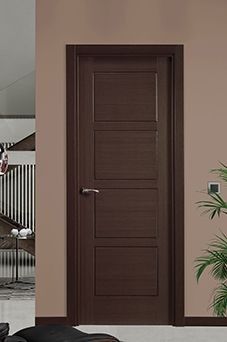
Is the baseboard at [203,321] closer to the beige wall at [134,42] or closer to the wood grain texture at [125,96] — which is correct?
the beige wall at [134,42]

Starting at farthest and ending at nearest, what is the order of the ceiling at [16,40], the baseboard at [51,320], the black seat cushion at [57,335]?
1. the ceiling at [16,40]
2. the baseboard at [51,320]
3. the black seat cushion at [57,335]

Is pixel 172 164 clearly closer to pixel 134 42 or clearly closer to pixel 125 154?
pixel 125 154

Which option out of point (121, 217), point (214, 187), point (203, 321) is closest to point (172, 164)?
point (214, 187)

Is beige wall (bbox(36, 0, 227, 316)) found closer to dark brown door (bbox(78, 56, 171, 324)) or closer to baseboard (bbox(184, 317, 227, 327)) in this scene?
baseboard (bbox(184, 317, 227, 327))

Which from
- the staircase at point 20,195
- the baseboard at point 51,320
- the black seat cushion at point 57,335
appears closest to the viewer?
the black seat cushion at point 57,335

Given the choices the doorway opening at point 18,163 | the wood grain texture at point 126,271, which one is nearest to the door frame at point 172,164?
the wood grain texture at point 126,271

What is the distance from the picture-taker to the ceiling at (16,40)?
6.67 meters

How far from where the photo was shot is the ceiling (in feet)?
21.9

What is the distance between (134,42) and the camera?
252 inches

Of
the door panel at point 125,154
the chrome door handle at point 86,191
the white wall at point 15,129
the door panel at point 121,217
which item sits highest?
the white wall at point 15,129

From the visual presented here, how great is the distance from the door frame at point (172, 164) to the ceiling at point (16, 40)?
20.5 inches

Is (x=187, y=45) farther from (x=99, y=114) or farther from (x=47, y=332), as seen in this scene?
(x=47, y=332)

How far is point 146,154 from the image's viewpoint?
6465 mm

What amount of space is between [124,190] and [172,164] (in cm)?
46
